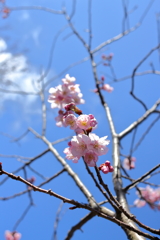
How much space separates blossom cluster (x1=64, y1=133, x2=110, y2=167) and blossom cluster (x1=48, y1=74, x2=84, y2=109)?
1.80ft

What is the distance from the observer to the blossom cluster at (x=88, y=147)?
0.83 m

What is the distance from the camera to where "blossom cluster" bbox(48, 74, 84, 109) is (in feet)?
4.50

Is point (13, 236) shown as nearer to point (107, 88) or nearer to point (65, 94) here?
point (65, 94)

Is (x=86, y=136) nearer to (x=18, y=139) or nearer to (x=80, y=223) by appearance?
(x=80, y=223)

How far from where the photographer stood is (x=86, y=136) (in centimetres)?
83

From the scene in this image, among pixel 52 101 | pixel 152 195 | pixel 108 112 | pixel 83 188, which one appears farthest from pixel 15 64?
pixel 152 195

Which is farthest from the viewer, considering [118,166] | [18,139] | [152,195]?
[152,195]

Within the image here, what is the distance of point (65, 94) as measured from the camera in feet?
4.57

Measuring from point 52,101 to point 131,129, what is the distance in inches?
44.1

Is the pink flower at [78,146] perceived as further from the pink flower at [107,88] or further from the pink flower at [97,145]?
the pink flower at [107,88]

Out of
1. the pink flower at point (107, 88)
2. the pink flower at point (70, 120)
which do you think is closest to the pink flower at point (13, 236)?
the pink flower at point (70, 120)

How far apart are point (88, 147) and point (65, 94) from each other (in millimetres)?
633

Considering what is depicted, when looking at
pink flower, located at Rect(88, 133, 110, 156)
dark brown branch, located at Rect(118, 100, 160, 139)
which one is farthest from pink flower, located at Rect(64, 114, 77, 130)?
dark brown branch, located at Rect(118, 100, 160, 139)

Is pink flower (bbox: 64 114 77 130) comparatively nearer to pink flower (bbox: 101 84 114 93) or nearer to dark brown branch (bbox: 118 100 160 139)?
dark brown branch (bbox: 118 100 160 139)
